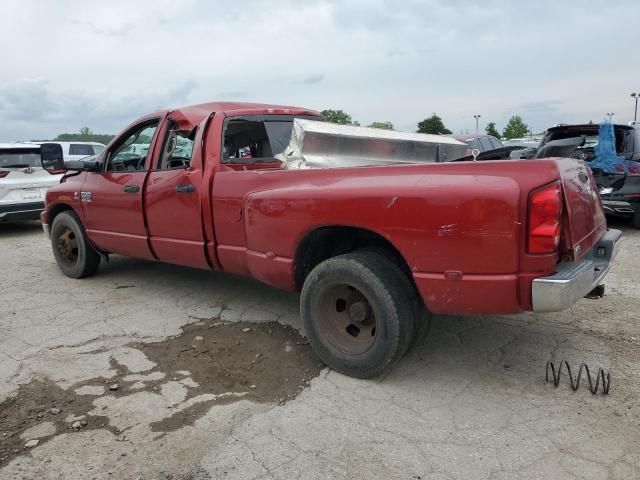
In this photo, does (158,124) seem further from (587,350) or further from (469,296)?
(587,350)

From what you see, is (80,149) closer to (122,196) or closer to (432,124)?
(122,196)

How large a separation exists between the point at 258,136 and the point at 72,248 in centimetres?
285

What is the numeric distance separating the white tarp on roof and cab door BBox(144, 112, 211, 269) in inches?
31.9

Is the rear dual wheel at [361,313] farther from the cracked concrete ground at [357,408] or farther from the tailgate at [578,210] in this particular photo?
the tailgate at [578,210]

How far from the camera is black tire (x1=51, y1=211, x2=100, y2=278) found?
19.1 ft

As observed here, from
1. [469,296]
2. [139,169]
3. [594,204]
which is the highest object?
[139,169]

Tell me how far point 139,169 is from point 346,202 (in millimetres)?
2709

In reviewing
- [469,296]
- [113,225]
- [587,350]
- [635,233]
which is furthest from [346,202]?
[635,233]

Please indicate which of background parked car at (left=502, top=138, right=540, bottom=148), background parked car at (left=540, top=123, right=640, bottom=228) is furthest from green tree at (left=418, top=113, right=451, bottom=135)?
background parked car at (left=540, top=123, right=640, bottom=228)

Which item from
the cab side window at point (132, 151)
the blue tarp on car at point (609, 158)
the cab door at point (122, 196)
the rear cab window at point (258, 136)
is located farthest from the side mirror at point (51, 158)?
the blue tarp on car at point (609, 158)

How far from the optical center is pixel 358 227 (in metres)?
3.16

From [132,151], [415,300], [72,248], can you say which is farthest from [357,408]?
[72,248]

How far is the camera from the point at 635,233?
8.10 m

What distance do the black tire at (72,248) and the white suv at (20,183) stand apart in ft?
12.4
